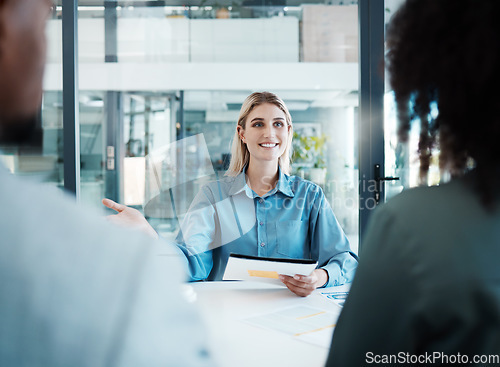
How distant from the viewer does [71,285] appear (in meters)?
0.33

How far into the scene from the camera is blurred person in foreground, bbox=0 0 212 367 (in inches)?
12.7

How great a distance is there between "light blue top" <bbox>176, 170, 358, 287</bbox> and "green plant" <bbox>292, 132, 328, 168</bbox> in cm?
93

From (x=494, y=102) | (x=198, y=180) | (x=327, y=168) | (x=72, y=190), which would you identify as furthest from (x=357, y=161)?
(x=494, y=102)

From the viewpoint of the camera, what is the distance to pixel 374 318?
60 centimetres

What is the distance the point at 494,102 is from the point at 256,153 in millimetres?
1883

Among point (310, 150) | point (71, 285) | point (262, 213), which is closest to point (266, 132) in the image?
point (262, 213)

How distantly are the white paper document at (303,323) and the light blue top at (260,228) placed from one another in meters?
0.56

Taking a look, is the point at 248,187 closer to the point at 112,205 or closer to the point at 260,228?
the point at 260,228

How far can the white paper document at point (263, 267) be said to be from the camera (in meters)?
1.55

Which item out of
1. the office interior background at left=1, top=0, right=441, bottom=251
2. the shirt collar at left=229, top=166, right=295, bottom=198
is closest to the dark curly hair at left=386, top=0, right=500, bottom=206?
the shirt collar at left=229, top=166, right=295, bottom=198

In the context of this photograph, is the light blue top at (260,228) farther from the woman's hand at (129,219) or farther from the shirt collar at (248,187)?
the woman's hand at (129,219)

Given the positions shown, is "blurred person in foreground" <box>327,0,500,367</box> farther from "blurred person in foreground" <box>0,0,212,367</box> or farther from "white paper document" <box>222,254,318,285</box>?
"white paper document" <box>222,254,318,285</box>

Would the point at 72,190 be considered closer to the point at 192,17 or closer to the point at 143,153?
the point at 143,153

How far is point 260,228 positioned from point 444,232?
66.6 inches
